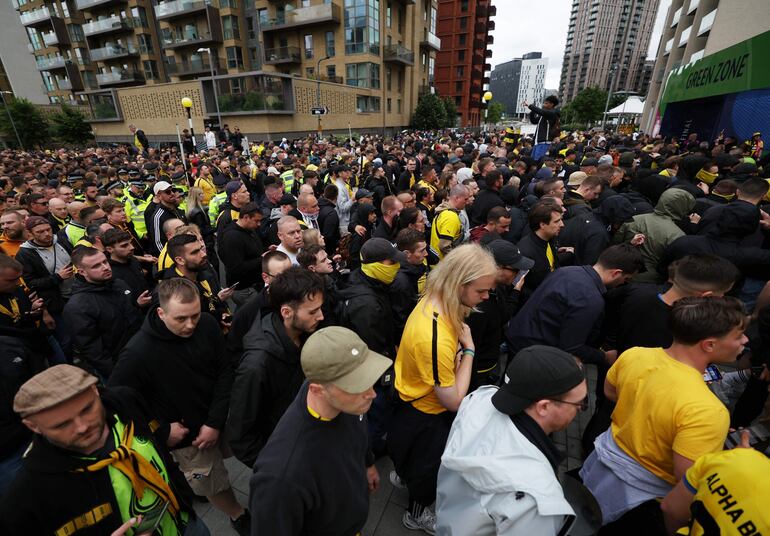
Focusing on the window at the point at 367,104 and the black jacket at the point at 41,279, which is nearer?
the black jacket at the point at 41,279

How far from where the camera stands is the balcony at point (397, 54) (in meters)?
37.3

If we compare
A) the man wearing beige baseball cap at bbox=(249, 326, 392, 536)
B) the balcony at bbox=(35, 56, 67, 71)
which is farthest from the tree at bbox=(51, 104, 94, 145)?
the man wearing beige baseball cap at bbox=(249, 326, 392, 536)

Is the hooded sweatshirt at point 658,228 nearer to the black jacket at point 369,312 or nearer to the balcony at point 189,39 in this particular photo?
the black jacket at point 369,312

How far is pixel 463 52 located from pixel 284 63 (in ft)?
114

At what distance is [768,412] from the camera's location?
3.35 m

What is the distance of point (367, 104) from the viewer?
37.4 metres

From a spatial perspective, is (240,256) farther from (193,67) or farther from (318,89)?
(193,67)

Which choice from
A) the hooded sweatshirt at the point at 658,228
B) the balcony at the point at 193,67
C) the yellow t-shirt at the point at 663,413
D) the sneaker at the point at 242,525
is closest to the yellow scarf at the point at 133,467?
the sneaker at the point at 242,525

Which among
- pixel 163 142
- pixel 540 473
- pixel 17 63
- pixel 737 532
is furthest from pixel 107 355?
pixel 17 63

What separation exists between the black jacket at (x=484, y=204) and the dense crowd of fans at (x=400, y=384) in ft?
5.85

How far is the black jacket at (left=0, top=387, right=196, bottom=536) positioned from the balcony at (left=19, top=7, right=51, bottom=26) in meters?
67.0

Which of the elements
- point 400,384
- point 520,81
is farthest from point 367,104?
point 520,81

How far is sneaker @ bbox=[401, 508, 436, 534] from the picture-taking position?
2.80 metres

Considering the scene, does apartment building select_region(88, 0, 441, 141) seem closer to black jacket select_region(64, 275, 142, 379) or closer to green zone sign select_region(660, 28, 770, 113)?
green zone sign select_region(660, 28, 770, 113)
